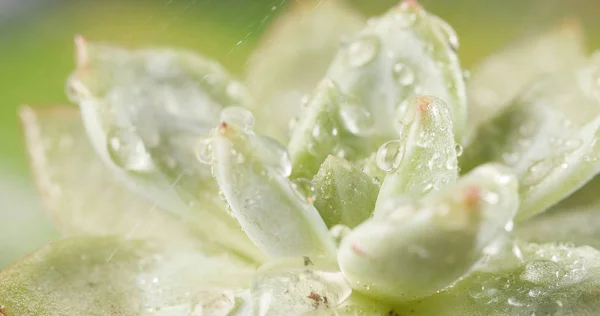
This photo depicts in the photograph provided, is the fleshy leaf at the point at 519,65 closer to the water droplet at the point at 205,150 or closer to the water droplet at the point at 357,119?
the water droplet at the point at 357,119

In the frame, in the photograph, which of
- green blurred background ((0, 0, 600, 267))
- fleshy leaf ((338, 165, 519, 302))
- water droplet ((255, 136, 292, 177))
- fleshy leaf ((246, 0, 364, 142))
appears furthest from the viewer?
green blurred background ((0, 0, 600, 267))

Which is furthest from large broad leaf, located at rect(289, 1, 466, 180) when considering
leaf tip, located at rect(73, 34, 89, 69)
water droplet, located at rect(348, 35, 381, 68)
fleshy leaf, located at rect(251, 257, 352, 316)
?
leaf tip, located at rect(73, 34, 89, 69)

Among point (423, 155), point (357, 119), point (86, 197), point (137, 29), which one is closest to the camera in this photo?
point (423, 155)

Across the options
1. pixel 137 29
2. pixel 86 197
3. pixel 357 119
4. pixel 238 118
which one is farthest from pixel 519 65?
pixel 137 29

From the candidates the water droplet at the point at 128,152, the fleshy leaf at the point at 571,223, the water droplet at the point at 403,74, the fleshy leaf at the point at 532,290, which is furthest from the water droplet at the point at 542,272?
the water droplet at the point at 128,152

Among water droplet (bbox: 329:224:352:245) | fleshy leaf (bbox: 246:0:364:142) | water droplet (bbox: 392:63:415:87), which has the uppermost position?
water droplet (bbox: 392:63:415:87)

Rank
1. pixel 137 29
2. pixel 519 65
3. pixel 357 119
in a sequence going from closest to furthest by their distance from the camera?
1. pixel 357 119
2. pixel 519 65
3. pixel 137 29

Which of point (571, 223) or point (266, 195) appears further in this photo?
point (571, 223)

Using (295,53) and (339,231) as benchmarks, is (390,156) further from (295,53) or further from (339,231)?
(295,53)

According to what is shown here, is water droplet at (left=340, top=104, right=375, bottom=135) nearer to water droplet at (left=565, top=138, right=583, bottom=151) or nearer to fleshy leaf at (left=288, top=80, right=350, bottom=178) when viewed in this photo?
fleshy leaf at (left=288, top=80, right=350, bottom=178)
